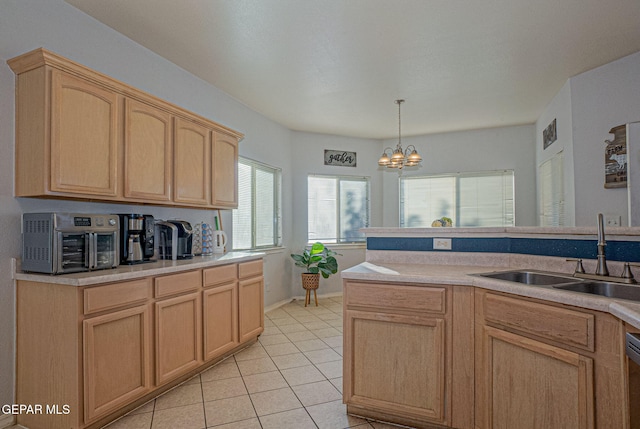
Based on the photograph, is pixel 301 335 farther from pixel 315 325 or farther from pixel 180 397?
pixel 180 397

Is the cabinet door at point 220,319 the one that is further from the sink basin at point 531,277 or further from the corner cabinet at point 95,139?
the sink basin at point 531,277

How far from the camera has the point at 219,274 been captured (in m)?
3.04

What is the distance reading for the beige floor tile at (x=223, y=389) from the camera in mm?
2516

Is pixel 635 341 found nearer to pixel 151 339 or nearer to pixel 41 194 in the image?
pixel 151 339

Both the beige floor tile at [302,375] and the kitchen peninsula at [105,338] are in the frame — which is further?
the beige floor tile at [302,375]

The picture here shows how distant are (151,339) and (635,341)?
101 inches

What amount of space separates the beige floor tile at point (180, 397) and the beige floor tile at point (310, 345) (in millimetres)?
1120

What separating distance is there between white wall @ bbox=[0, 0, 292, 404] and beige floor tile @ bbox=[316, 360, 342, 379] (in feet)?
6.24

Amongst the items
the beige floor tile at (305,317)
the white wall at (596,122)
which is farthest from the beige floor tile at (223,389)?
the white wall at (596,122)

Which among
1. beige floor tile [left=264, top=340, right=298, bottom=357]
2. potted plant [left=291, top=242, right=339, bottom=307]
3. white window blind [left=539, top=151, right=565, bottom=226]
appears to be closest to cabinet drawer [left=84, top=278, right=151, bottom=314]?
beige floor tile [left=264, top=340, right=298, bottom=357]

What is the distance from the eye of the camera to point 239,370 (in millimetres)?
2963

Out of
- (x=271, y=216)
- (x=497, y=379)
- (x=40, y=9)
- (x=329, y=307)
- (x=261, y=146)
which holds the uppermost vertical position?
(x=40, y=9)

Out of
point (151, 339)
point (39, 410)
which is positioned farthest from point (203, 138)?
point (39, 410)

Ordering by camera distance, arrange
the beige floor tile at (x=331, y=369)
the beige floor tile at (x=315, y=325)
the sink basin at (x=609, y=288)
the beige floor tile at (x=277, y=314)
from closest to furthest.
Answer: the sink basin at (x=609, y=288) → the beige floor tile at (x=331, y=369) → the beige floor tile at (x=315, y=325) → the beige floor tile at (x=277, y=314)
